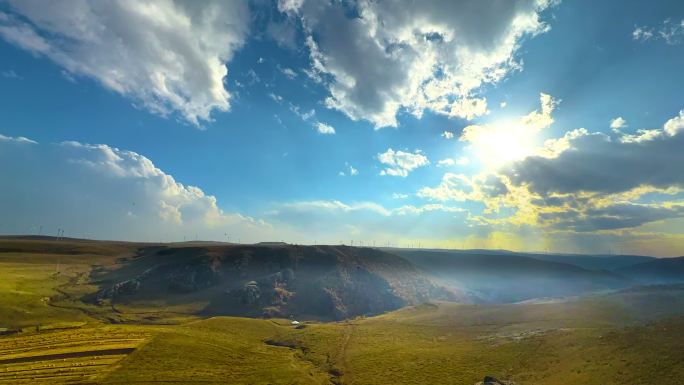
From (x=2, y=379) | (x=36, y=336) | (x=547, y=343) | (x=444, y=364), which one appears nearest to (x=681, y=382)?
(x=547, y=343)

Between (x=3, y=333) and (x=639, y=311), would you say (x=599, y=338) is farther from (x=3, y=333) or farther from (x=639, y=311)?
(x=3, y=333)

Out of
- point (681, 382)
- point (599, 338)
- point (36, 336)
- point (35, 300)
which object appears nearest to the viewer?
point (681, 382)

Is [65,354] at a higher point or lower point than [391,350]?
lower

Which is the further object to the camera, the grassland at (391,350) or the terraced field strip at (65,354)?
the terraced field strip at (65,354)

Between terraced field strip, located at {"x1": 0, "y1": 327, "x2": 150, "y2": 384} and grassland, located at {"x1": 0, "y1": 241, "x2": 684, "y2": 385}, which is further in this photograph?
terraced field strip, located at {"x1": 0, "y1": 327, "x2": 150, "y2": 384}

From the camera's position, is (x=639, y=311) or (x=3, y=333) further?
(x=3, y=333)
